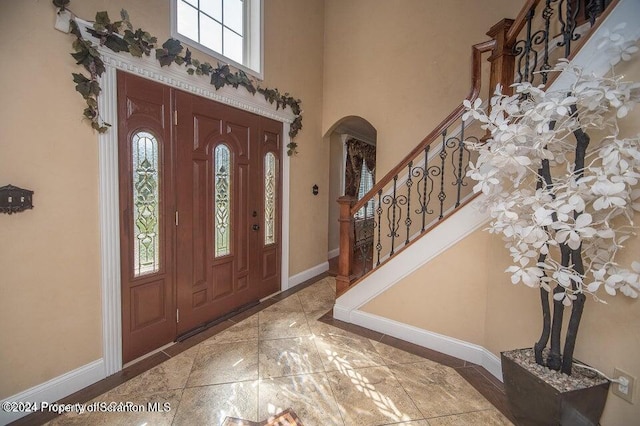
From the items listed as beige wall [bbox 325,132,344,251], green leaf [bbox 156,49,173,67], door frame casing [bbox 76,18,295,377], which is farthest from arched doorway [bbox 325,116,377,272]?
door frame casing [bbox 76,18,295,377]

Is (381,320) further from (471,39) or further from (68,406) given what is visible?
(471,39)

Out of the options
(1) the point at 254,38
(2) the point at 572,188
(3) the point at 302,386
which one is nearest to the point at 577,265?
(2) the point at 572,188

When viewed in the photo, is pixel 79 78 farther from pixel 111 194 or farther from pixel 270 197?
pixel 270 197

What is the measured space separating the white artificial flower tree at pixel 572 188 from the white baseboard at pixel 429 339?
69 cm

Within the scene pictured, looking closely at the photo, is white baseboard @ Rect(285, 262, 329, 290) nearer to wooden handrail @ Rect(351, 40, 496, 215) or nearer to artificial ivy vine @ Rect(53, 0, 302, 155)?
wooden handrail @ Rect(351, 40, 496, 215)

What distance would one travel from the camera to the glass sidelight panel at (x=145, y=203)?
2.19 metres

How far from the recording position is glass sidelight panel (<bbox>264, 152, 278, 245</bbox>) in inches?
136

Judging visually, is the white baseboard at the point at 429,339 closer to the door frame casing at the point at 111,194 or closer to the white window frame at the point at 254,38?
the door frame casing at the point at 111,194

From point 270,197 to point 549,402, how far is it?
9.93 ft

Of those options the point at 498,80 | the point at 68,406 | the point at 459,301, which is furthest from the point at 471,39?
the point at 68,406

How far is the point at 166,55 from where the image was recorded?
2.22m

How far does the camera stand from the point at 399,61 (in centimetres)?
379

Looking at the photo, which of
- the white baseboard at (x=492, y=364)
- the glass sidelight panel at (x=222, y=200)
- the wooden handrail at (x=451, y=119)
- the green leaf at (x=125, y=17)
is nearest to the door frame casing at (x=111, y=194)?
the green leaf at (x=125, y=17)

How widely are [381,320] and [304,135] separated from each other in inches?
105
